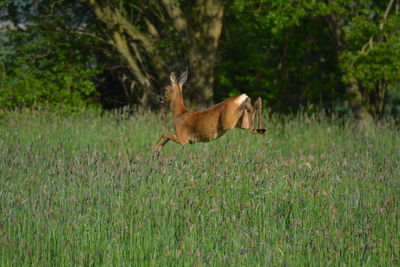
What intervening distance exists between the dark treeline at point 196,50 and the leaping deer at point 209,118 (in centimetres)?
626

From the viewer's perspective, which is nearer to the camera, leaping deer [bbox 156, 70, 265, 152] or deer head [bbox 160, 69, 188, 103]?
leaping deer [bbox 156, 70, 265, 152]

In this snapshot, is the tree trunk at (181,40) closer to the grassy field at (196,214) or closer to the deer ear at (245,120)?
the grassy field at (196,214)

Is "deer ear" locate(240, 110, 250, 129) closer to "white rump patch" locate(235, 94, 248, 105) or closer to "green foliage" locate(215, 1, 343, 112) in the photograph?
"white rump patch" locate(235, 94, 248, 105)

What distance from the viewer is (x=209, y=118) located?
7805mm

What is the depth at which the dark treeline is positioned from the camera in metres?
14.6

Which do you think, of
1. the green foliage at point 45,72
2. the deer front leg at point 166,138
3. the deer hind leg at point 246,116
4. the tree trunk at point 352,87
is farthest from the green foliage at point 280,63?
the deer hind leg at point 246,116

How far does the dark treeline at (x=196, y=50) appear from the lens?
575 inches

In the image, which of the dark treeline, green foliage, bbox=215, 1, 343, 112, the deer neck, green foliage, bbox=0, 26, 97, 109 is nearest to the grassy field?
the deer neck

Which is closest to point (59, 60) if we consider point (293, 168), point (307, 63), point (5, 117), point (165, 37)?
point (165, 37)

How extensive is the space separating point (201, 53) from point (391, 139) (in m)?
6.26

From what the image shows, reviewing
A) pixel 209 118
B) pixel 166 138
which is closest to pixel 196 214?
pixel 209 118

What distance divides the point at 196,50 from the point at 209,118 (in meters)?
8.54

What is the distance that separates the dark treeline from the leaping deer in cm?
626

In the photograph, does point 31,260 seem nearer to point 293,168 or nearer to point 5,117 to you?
point 293,168
